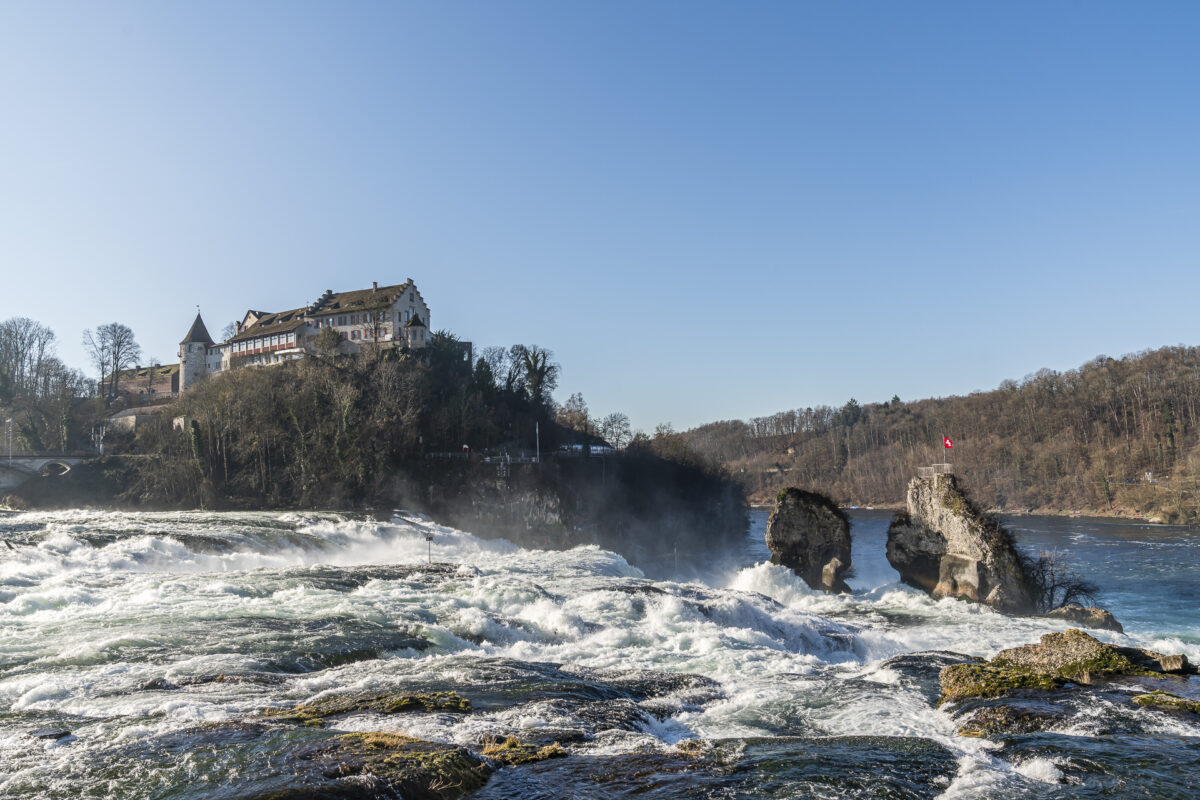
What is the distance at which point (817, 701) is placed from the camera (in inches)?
633

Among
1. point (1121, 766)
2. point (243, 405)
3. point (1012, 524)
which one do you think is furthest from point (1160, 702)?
point (1012, 524)

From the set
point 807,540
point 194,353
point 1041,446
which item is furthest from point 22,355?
point 1041,446

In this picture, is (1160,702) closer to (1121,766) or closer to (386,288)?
(1121,766)

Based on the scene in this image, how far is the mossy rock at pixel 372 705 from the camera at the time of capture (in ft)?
41.6

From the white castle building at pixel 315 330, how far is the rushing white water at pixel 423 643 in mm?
45795

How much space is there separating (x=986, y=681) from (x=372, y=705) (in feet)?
42.4

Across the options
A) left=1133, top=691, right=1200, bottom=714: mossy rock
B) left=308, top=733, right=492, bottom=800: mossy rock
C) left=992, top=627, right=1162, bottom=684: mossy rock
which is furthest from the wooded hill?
left=308, top=733, right=492, bottom=800: mossy rock

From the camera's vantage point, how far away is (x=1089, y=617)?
29.8 m

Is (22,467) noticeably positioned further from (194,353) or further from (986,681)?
(986,681)

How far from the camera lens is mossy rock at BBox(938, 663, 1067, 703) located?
16.1 m

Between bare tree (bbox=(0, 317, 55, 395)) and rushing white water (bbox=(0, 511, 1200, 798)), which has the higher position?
bare tree (bbox=(0, 317, 55, 395))

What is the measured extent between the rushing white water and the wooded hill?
65.3 metres

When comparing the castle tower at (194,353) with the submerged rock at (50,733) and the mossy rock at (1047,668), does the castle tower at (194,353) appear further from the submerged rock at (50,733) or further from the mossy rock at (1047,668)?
the mossy rock at (1047,668)

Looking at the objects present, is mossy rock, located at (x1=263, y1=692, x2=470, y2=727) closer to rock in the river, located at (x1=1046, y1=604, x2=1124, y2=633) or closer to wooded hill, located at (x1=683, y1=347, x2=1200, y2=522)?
rock in the river, located at (x1=1046, y1=604, x2=1124, y2=633)
